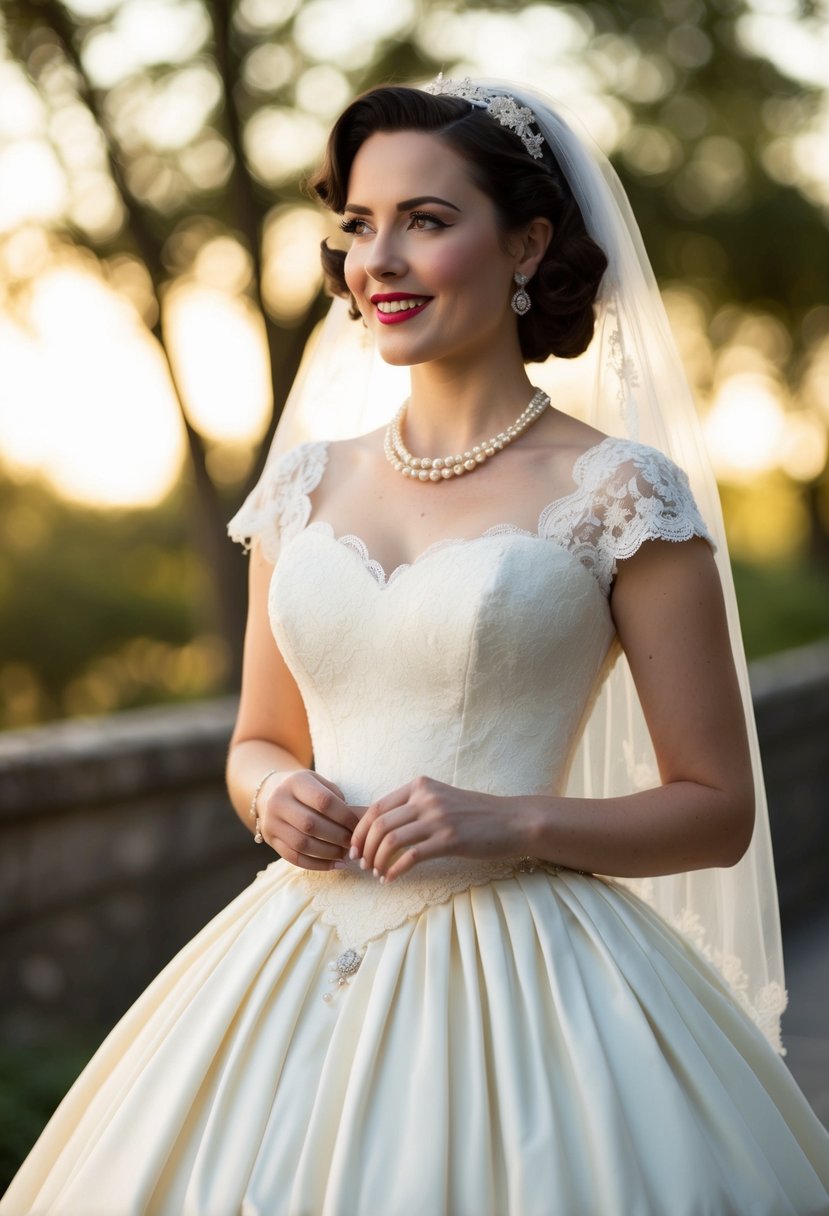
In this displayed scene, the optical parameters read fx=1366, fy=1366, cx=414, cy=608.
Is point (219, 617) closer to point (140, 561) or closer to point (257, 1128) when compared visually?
point (257, 1128)

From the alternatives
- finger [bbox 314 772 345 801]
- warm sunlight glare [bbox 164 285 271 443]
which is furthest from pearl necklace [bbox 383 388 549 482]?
warm sunlight glare [bbox 164 285 271 443]

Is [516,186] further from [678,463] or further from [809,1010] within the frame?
[809,1010]

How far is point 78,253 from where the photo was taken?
642 centimetres

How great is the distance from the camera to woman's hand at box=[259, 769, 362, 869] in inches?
90.7

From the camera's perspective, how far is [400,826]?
2146mm

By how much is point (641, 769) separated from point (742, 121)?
20.1ft

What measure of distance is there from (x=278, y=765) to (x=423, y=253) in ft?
3.31

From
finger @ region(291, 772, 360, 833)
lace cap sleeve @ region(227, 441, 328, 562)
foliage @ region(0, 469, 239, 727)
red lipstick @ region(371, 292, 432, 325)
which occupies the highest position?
foliage @ region(0, 469, 239, 727)

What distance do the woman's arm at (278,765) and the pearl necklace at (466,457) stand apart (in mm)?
367

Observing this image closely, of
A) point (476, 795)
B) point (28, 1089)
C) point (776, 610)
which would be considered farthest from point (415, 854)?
point (776, 610)

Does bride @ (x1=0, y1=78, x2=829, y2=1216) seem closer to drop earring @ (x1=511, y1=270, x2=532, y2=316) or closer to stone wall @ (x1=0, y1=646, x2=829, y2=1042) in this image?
drop earring @ (x1=511, y1=270, x2=532, y2=316)

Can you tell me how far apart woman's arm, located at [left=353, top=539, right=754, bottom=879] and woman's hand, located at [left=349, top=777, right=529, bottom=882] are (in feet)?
0.20

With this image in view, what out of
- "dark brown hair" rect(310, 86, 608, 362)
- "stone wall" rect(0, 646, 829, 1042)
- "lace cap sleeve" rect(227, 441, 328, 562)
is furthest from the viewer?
"stone wall" rect(0, 646, 829, 1042)

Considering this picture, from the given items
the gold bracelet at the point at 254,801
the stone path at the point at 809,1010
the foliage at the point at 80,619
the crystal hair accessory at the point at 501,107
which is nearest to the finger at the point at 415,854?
the gold bracelet at the point at 254,801
